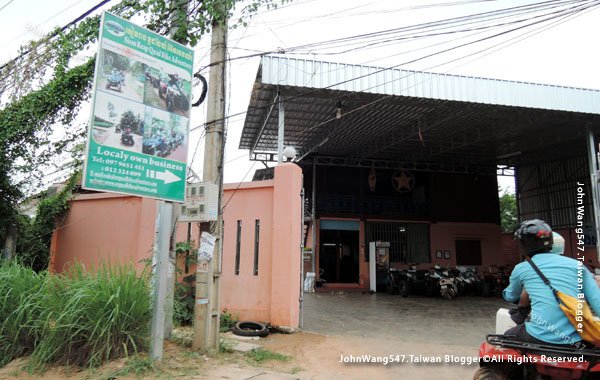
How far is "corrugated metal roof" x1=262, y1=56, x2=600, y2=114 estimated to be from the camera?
1021cm

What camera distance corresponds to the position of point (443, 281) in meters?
14.4

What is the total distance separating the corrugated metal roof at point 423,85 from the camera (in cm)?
1021

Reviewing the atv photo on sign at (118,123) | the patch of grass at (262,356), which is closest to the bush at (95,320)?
the patch of grass at (262,356)

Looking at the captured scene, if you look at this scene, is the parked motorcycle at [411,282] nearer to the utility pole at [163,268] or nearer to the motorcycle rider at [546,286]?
the utility pole at [163,268]

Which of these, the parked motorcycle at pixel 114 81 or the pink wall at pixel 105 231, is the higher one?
the parked motorcycle at pixel 114 81

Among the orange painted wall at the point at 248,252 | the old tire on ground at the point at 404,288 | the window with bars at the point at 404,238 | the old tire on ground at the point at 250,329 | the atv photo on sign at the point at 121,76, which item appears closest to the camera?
the atv photo on sign at the point at 121,76

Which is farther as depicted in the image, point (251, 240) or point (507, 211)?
point (507, 211)

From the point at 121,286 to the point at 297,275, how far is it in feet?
11.4

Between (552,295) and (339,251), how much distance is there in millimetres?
15852

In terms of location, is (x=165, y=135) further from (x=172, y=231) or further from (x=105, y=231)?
(x=105, y=231)

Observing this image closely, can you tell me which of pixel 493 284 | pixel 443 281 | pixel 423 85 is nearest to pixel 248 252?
pixel 423 85

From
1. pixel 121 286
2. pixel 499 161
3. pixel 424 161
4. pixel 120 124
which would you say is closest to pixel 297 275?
pixel 121 286

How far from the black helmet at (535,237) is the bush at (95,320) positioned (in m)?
4.08

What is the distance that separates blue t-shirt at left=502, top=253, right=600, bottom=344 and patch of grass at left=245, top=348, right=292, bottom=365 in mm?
3554
